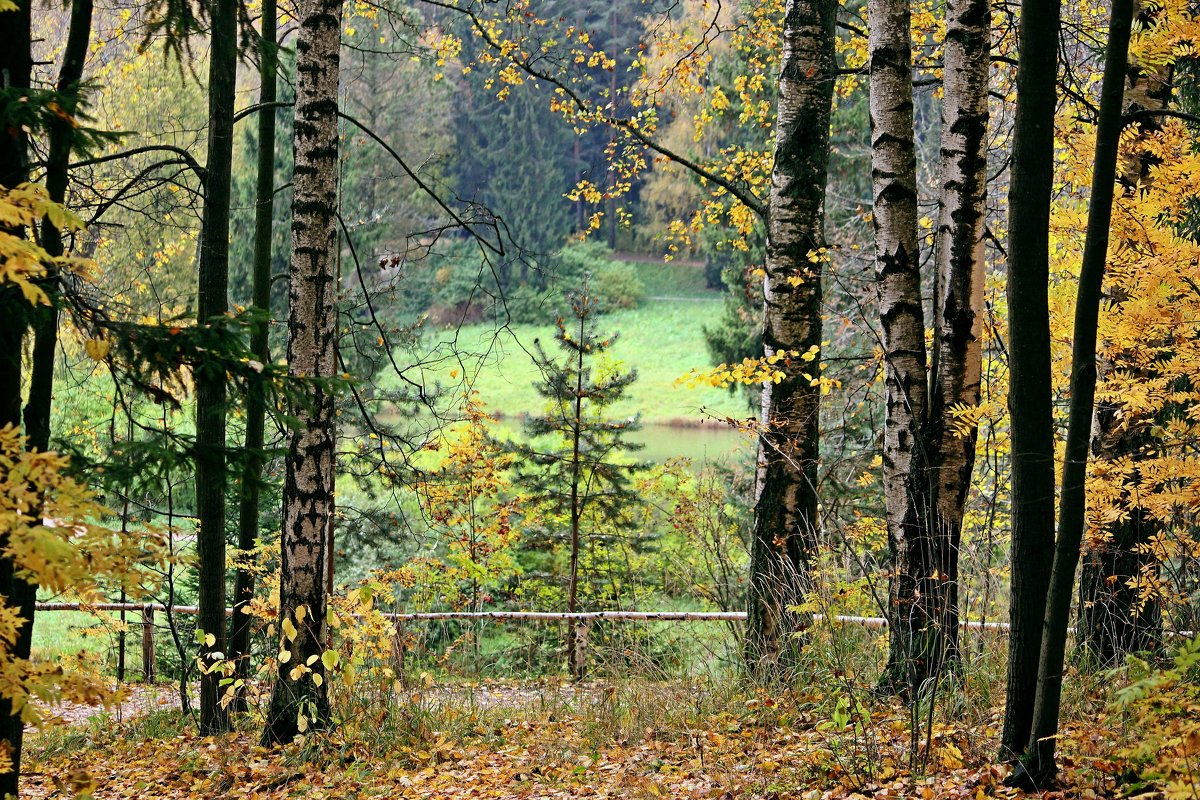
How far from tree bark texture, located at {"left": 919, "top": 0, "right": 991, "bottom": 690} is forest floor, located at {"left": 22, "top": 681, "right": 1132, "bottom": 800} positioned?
723 millimetres

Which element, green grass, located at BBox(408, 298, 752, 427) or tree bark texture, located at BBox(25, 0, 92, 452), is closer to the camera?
tree bark texture, located at BBox(25, 0, 92, 452)

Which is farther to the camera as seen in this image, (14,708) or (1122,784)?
(1122,784)

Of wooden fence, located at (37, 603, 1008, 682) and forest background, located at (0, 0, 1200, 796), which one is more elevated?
forest background, located at (0, 0, 1200, 796)

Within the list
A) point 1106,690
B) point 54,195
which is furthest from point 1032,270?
point 54,195

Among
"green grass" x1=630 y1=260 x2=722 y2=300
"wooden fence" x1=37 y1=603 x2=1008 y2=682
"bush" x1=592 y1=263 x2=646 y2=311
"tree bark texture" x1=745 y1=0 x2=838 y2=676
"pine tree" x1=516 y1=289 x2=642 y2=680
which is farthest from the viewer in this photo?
"green grass" x1=630 y1=260 x2=722 y2=300

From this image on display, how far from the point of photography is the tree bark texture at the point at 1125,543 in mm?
5008

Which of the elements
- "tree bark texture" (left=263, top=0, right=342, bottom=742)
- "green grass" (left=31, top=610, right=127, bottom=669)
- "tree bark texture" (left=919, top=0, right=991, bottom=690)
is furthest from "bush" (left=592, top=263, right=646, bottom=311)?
"tree bark texture" (left=919, top=0, right=991, bottom=690)

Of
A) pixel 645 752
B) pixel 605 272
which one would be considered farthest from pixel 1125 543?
pixel 605 272

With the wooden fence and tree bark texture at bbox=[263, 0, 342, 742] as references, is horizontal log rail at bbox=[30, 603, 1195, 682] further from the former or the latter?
tree bark texture at bbox=[263, 0, 342, 742]

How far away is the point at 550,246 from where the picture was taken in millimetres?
37500

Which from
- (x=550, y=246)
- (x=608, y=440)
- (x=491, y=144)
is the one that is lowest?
(x=608, y=440)

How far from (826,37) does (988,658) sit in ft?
11.4

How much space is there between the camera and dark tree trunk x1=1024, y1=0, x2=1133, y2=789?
310 cm

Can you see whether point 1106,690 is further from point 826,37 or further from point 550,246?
point 550,246
